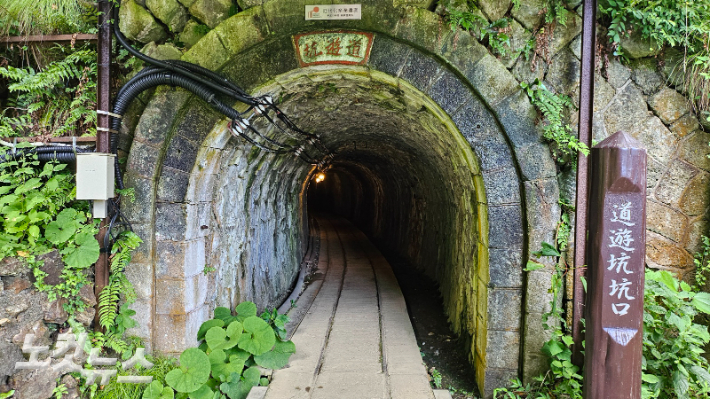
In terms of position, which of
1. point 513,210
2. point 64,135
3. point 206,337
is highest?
point 64,135

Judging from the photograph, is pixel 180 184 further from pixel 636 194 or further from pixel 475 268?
pixel 636 194

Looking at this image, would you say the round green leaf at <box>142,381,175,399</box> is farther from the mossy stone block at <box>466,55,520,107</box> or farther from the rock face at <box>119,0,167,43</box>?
the mossy stone block at <box>466,55,520,107</box>

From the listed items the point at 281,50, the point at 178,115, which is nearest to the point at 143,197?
the point at 178,115

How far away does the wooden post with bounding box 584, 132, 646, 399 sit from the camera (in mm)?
2436

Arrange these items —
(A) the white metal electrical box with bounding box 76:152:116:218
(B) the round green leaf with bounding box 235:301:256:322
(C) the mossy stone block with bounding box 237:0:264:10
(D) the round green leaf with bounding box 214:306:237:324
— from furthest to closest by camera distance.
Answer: (B) the round green leaf with bounding box 235:301:256:322 < (D) the round green leaf with bounding box 214:306:237:324 < (C) the mossy stone block with bounding box 237:0:264:10 < (A) the white metal electrical box with bounding box 76:152:116:218

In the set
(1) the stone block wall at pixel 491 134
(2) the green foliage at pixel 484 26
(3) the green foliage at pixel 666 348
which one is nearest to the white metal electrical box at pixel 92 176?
(1) the stone block wall at pixel 491 134

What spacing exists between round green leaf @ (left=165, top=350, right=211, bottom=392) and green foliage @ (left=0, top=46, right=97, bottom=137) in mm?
2195

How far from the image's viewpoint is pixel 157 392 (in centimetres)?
329

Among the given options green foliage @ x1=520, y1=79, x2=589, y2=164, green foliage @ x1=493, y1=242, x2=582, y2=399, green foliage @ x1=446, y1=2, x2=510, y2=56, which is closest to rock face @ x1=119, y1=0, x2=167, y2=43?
green foliage @ x1=446, y1=2, x2=510, y2=56

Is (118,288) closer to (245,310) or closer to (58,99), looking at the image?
(245,310)

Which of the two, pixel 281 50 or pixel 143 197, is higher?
pixel 281 50

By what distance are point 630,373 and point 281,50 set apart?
359 cm

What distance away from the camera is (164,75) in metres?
3.40

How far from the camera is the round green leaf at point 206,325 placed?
3.90 m
